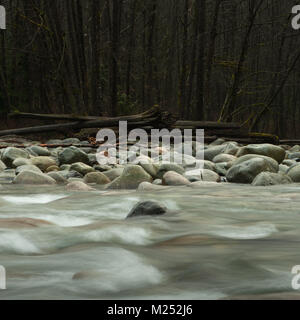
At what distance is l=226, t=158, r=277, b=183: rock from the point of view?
450 centimetres

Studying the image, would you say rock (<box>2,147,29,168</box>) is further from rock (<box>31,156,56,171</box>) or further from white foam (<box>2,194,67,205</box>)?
white foam (<box>2,194,67,205</box>)

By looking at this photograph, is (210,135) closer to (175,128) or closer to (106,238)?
(175,128)

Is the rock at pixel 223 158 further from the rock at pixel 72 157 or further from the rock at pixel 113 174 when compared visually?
the rock at pixel 72 157

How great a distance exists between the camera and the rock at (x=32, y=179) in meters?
4.35

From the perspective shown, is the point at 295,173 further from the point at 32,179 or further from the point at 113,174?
the point at 32,179

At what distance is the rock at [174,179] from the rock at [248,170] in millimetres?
536

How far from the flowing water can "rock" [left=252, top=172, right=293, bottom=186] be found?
86 centimetres

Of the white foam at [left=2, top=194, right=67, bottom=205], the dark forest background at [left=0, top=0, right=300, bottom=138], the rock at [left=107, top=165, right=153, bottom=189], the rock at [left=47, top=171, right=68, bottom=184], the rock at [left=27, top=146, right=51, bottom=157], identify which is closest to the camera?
the white foam at [left=2, top=194, right=67, bottom=205]

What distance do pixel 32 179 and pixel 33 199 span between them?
928mm

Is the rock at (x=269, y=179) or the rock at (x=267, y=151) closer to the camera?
the rock at (x=269, y=179)

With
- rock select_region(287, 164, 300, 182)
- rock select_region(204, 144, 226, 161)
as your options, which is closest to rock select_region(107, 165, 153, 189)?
rock select_region(287, 164, 300, 182)

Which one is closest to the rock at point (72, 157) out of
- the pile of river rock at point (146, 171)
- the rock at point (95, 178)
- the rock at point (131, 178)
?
the pile of river rock at point (146, 171)
